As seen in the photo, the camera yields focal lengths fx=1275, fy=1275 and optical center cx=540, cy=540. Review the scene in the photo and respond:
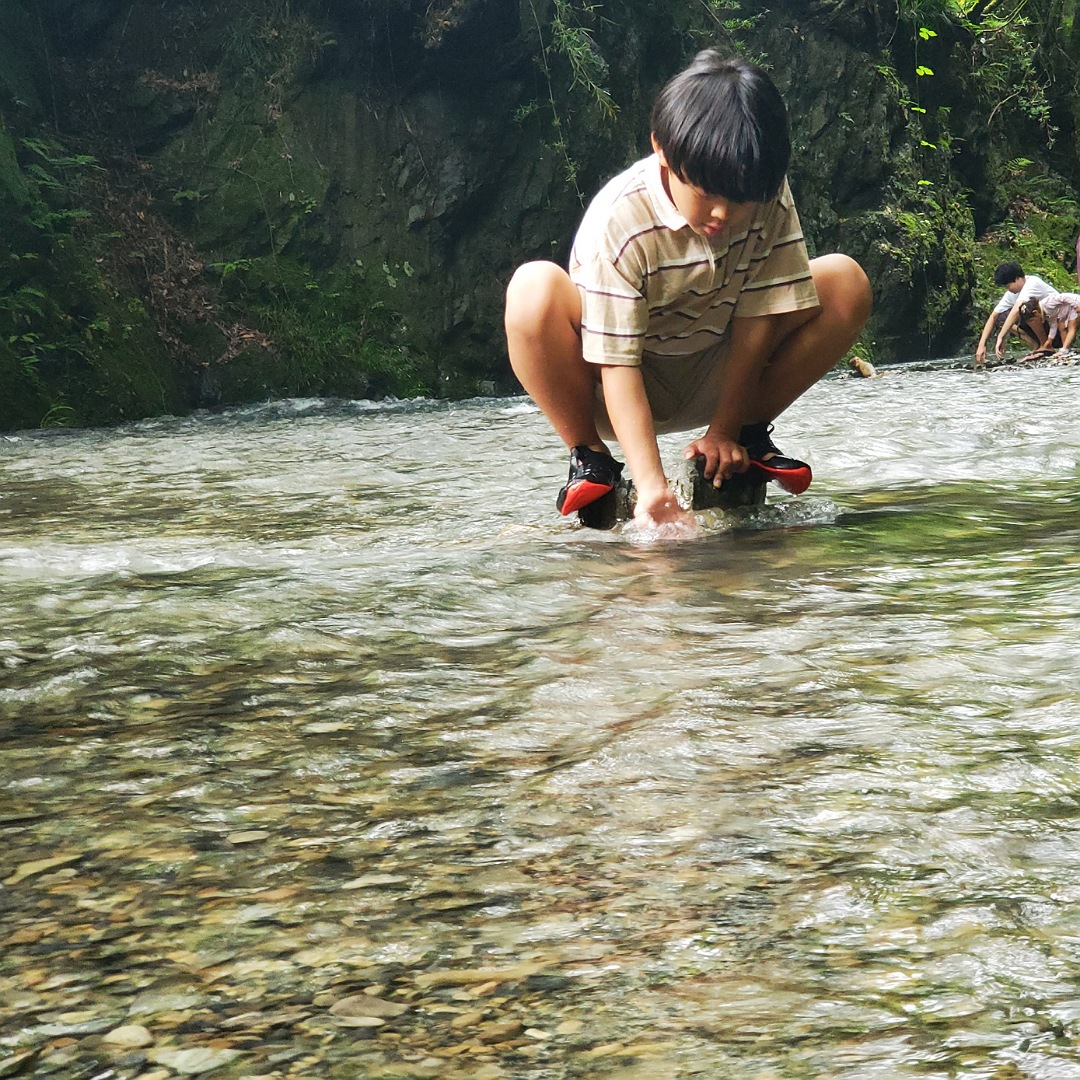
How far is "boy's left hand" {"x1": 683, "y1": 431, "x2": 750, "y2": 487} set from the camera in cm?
348

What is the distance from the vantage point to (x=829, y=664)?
6.43ft

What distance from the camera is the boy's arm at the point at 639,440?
10.3 feet

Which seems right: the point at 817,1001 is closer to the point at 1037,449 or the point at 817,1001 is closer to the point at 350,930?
the point at 350,930

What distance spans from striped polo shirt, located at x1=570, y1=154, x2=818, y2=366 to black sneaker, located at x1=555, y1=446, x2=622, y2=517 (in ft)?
1.08

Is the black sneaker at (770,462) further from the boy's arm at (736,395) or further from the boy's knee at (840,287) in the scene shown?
the boy's knee at (840,287)

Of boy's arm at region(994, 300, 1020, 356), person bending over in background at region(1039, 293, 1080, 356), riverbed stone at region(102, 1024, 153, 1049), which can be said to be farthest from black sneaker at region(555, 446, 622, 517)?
person bending over in background at region(1039, 293, 1080, 356)

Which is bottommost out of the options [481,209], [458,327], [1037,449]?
[1037,449]

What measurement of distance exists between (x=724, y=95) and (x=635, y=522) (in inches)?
40.7

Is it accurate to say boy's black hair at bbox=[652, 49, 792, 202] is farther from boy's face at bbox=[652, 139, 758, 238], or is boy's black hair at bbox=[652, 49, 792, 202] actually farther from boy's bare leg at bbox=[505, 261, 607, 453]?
boy's bare leg at bbox=[505, 261, 607, 453]

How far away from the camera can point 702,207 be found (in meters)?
2.99

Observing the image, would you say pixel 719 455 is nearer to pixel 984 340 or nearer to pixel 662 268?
pixel 662 268

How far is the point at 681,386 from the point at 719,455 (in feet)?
1.04

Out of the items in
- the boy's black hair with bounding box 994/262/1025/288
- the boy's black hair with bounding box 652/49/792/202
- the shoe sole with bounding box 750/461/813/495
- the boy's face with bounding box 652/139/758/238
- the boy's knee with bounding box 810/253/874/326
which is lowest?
the shoe sole with bounding box 750/461/813/495

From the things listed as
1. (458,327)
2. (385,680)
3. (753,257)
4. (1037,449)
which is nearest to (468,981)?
(385,680)
